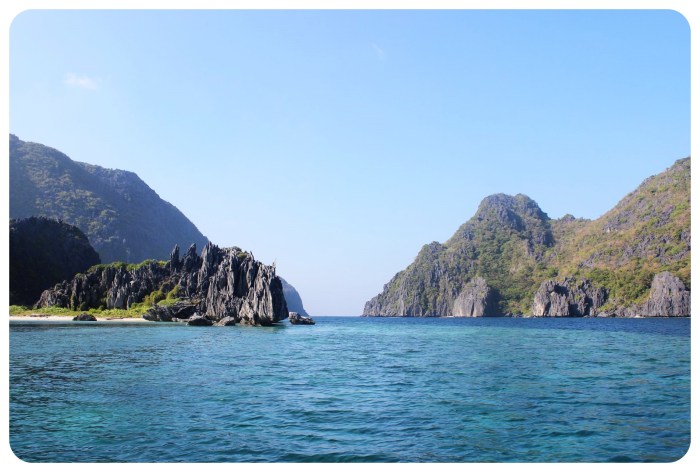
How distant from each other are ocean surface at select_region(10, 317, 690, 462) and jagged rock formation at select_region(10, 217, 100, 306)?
523 ft

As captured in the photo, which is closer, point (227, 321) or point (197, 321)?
point (197, 321)

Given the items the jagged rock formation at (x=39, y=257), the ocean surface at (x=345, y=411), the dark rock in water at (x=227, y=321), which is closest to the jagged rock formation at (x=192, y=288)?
the dark rock in water at (x=227, y=321)

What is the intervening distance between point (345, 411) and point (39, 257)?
198310 millimetres

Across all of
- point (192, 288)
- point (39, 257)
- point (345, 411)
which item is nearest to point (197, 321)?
point (192, 288)

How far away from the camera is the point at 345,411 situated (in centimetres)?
2334

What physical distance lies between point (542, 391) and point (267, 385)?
16.6m

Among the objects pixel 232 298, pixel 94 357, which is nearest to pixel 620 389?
pixel 94 357

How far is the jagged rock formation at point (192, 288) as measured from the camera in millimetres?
125062

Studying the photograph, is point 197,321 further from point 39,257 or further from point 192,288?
point 39,257

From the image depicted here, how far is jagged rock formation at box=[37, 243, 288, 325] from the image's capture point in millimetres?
125062

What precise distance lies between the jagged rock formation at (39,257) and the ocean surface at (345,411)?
159 meters

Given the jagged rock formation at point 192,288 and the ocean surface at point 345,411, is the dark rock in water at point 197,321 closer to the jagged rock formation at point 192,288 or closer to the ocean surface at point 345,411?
the jagged rock formation at point 192,288

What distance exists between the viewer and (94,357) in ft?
144

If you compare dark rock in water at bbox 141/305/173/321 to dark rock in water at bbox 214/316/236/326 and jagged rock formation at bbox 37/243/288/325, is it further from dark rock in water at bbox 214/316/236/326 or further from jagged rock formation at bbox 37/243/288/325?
dark rock in water at bbox 214/316/236/326
